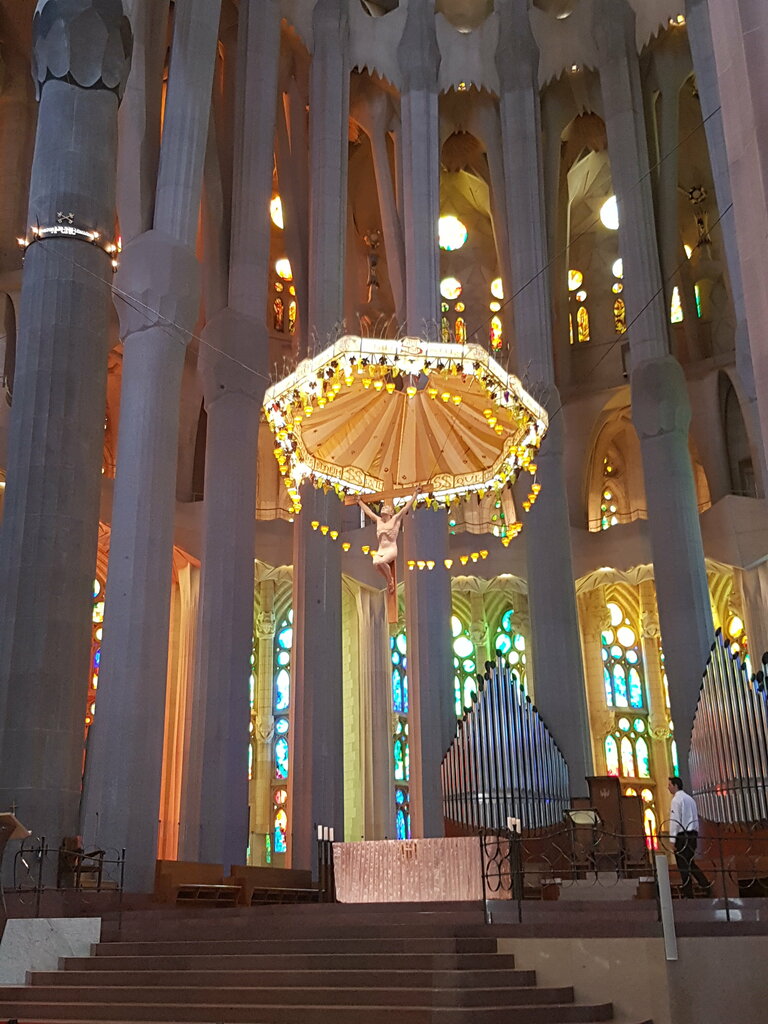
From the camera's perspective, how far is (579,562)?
20.9 metres

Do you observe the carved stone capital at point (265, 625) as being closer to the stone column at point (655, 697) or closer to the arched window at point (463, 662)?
the arched window at point (463, 662)

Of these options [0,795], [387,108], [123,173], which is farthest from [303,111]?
[0,795]

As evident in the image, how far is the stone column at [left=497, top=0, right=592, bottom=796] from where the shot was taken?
640 inches

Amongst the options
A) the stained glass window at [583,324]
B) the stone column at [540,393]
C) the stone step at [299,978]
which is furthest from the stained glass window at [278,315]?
the stone step at [299,978]

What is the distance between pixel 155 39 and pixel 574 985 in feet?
45.2

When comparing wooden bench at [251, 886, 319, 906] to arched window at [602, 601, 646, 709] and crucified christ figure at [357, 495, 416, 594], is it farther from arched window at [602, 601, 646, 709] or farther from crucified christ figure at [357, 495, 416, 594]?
arched window at [602, 601, 646, 709]

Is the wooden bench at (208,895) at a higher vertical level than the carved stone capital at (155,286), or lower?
lower

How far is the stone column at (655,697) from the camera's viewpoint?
2228 cm

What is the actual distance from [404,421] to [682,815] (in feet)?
18.2

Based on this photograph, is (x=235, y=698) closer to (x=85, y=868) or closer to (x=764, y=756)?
(x=85, y=868)

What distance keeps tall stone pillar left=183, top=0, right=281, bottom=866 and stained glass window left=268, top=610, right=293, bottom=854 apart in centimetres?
591

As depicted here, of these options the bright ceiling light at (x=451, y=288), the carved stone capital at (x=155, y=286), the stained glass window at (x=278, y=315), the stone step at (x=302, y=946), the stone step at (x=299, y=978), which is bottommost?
the stone step at (x=299, y=978)

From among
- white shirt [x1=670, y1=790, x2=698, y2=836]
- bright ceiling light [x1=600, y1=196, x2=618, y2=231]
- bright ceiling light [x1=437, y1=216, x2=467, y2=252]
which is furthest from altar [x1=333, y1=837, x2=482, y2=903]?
bright ceiling light [x1=600, y1=196, x2=618, y2=231]

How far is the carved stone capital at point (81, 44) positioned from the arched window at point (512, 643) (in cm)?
1462
